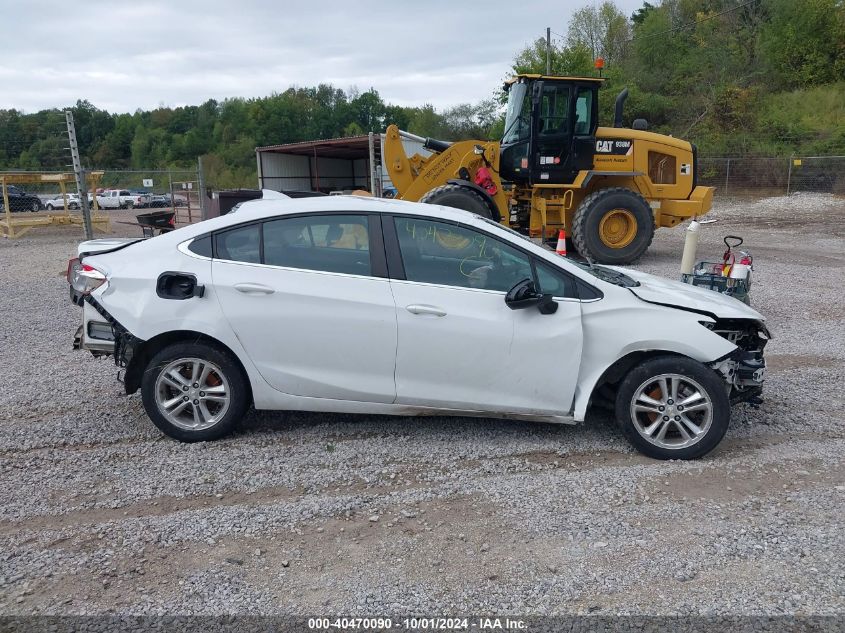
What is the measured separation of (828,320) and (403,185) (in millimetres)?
8009

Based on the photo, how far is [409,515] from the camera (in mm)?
3877

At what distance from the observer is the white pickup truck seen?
47281 mm

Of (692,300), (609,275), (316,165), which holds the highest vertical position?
(316,165)

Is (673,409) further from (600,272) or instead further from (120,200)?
(120,200)

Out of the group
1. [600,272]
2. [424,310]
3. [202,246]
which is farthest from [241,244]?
[600,272]

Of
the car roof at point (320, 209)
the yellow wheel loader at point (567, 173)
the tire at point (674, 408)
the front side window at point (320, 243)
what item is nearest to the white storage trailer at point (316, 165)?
the yellow wheel loader at point (567, 173)

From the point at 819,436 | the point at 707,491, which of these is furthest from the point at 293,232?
the point at 819,436

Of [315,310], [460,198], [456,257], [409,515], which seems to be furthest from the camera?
[460,198]

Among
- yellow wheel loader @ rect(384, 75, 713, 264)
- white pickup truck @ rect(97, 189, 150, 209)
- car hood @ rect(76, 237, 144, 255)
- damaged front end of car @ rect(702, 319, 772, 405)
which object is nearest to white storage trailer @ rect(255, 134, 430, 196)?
yellow wheel loader @ rect(384, 75, 713, 264)

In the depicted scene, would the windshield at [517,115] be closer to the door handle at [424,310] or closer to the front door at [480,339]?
the front door at [480,339]

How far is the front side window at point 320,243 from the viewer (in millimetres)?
4699

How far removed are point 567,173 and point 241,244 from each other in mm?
9586

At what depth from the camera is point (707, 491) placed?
4.13m

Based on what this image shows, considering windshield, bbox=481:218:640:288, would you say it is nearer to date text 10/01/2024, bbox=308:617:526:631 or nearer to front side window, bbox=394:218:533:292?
front side window, bbox=394:218:533:292
